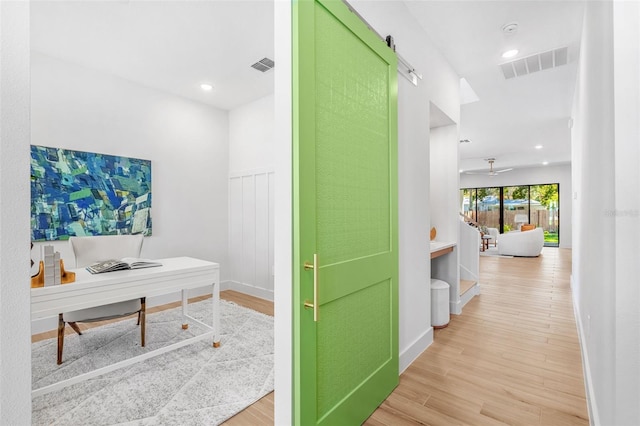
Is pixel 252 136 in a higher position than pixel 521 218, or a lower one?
higher

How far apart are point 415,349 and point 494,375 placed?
576 millimetres

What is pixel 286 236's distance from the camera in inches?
55.9

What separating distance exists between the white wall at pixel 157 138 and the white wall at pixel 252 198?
0.16 m

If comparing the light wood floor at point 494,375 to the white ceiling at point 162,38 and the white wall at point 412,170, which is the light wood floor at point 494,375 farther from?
the white ceiling at point 162,38

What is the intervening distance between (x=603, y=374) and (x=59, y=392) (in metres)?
3.22

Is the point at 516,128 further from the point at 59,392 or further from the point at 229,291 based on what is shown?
the point at 59,392

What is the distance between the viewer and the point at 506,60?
132 inches

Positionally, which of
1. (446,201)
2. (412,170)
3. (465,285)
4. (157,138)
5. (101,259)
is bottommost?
(465,285)

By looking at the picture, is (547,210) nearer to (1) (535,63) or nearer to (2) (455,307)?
(1) (535,63)

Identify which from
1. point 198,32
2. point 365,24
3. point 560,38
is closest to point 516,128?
point 560,38

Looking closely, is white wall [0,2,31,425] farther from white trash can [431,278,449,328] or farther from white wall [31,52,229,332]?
white trash can [431,278,449,328]

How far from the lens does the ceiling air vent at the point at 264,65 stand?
11.2ft

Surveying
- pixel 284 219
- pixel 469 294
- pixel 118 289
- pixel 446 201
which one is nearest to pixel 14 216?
pixel 284 219

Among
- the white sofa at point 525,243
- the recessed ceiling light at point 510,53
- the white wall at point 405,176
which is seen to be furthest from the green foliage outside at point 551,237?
the white wall at point 405,176
